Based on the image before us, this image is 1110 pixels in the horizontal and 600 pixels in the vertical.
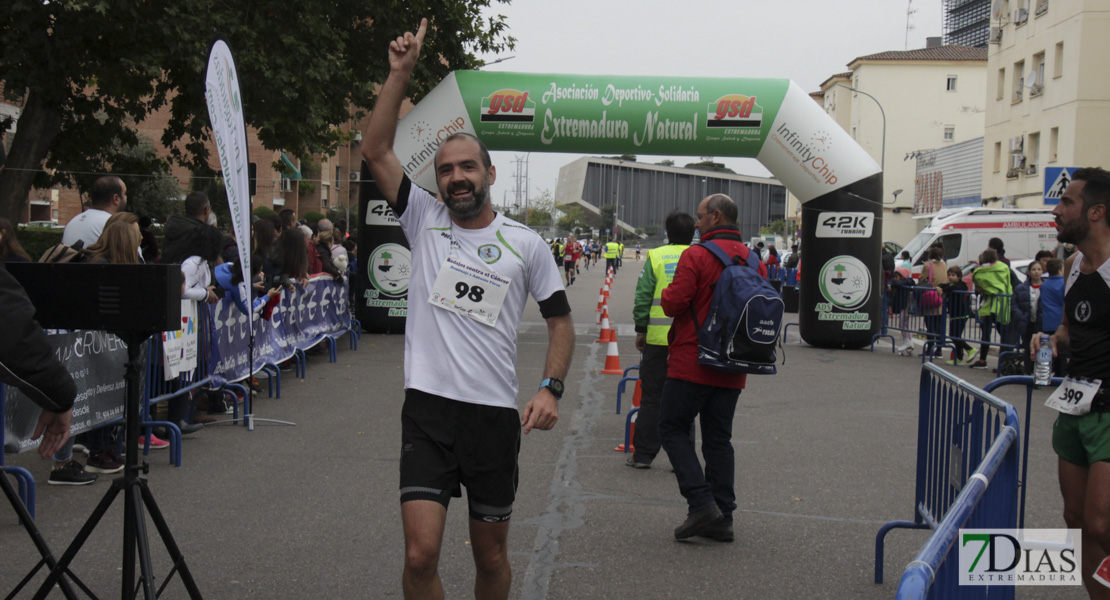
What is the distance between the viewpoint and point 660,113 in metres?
15.0

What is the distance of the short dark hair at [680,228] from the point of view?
729cm

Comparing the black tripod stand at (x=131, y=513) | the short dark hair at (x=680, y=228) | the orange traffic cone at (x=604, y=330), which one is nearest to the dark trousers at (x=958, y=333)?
the orange traffic cone at (x=604, y=330)

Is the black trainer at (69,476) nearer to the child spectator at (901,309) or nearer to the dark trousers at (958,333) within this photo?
the dark trousers at (958,333)

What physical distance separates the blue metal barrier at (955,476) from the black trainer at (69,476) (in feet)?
16.0

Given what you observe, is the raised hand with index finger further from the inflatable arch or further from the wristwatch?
the inflatable arch

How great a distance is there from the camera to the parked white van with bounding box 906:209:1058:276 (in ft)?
89.7

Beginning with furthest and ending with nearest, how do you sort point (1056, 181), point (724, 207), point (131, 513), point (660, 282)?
point (1056, 181) → point (660, 282) → point (724, 207) → point (131, 513)

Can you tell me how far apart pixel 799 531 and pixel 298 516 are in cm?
286

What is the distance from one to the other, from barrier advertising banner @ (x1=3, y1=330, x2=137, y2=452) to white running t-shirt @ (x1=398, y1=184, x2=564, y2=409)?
3.22m

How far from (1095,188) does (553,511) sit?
134 inches

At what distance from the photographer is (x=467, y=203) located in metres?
3.67

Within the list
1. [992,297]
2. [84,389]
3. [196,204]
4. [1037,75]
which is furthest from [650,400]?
[1037,75]

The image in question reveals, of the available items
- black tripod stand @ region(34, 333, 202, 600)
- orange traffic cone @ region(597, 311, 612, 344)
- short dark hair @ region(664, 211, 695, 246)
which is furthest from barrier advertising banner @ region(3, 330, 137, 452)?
orange traffic cone @ region(597, 311, 612, 344)

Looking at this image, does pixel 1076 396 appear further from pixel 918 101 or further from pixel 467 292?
pixel 918 101
